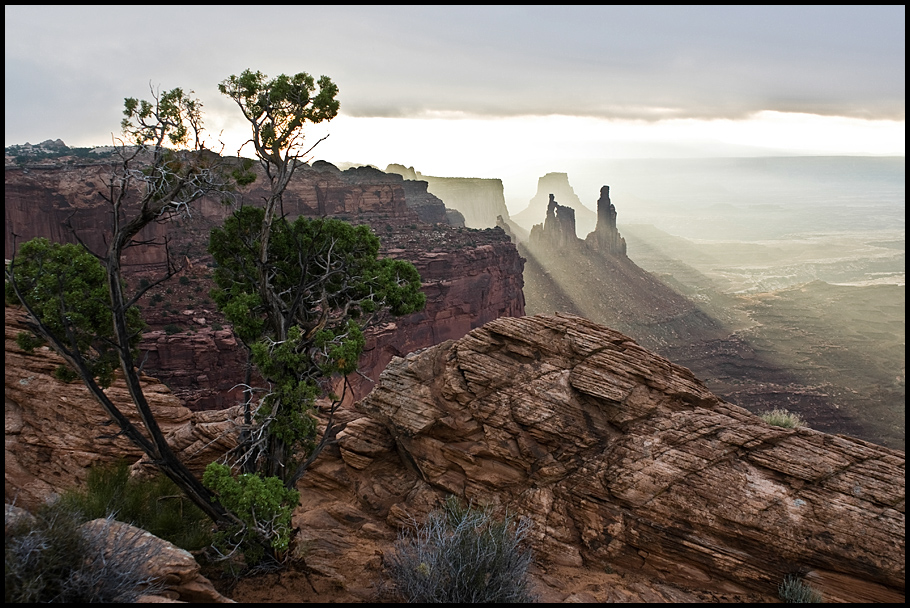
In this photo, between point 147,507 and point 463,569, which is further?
point 147,507

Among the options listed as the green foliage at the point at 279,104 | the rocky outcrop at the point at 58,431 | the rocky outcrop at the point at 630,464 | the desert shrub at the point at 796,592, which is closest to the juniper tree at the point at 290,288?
the green foliage at the point at 279,104

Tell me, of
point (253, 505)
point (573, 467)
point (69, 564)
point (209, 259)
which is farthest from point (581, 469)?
point (209, 259)

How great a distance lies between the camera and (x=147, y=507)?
1238 centimetres

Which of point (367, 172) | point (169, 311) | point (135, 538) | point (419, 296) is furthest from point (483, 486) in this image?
point (367, 172)

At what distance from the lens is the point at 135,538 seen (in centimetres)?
900

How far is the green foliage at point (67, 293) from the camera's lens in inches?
402

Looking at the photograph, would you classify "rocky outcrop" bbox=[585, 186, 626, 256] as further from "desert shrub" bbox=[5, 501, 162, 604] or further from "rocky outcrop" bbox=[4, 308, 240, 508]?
"desert shrub" bbox=[5, 501, 162, 604]

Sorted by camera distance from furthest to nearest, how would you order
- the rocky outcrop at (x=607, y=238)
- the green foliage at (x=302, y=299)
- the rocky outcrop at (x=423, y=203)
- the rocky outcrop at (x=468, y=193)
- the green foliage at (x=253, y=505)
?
the rocky outcrop at (x=468, y=193) → the rocky outcrop at (x=423, y=203) → the rocky outcrop at (x=607, y=238) → the green foliage at (x=302, y=299) → the green foliage at (x=253, y=505)

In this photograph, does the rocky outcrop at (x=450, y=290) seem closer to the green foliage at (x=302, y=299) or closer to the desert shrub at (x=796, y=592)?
the green foliage at (x=302, y=299)

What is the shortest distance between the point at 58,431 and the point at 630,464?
17203 mm

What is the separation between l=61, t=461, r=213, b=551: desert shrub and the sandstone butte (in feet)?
6.96

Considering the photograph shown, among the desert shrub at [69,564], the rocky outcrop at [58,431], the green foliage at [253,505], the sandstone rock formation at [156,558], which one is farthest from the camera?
the rocky outcrop at [58,431]

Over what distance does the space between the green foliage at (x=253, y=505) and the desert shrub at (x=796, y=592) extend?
10.6 metres

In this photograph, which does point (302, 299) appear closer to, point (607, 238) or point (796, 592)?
point (796, 592)
